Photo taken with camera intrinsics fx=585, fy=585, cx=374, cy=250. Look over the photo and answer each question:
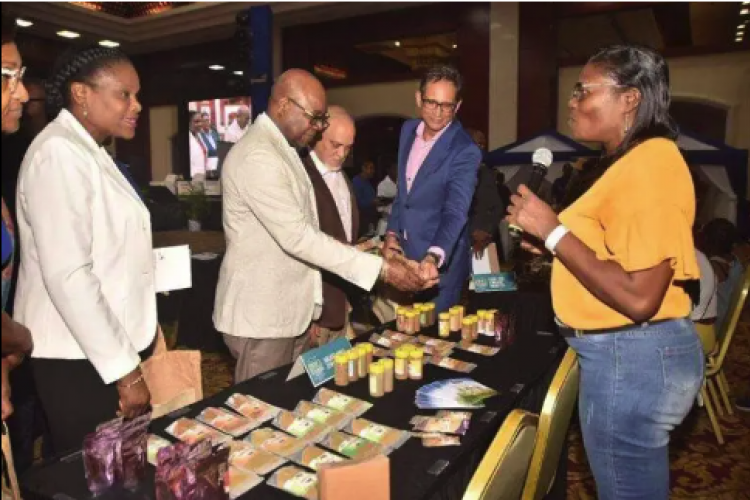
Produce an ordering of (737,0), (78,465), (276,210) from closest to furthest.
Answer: (78,465), (276,210), (737,0)

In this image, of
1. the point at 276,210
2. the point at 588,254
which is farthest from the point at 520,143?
the point at 588,254

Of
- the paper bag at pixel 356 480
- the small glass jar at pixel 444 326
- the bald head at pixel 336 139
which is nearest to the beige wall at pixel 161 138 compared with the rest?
the bald head at pixel 336 139

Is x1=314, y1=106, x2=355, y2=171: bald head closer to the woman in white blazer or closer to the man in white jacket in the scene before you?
the man in white jacket

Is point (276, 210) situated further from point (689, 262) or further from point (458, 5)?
point (458, 5)

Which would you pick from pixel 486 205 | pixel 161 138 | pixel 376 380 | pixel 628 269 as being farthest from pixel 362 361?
pixel 161 138

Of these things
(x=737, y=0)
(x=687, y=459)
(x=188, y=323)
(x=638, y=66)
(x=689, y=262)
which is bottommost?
(x=687, y=459)

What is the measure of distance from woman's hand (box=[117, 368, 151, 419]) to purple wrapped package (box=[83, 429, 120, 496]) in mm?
306

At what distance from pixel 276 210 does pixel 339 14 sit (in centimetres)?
775

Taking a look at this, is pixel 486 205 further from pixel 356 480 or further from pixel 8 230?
pixel 8 230

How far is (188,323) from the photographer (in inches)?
172

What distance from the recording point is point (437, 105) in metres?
2.48

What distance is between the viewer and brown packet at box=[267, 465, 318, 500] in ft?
3.46

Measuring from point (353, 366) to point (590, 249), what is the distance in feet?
2.34

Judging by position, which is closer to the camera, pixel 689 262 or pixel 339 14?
pixel 689 262
